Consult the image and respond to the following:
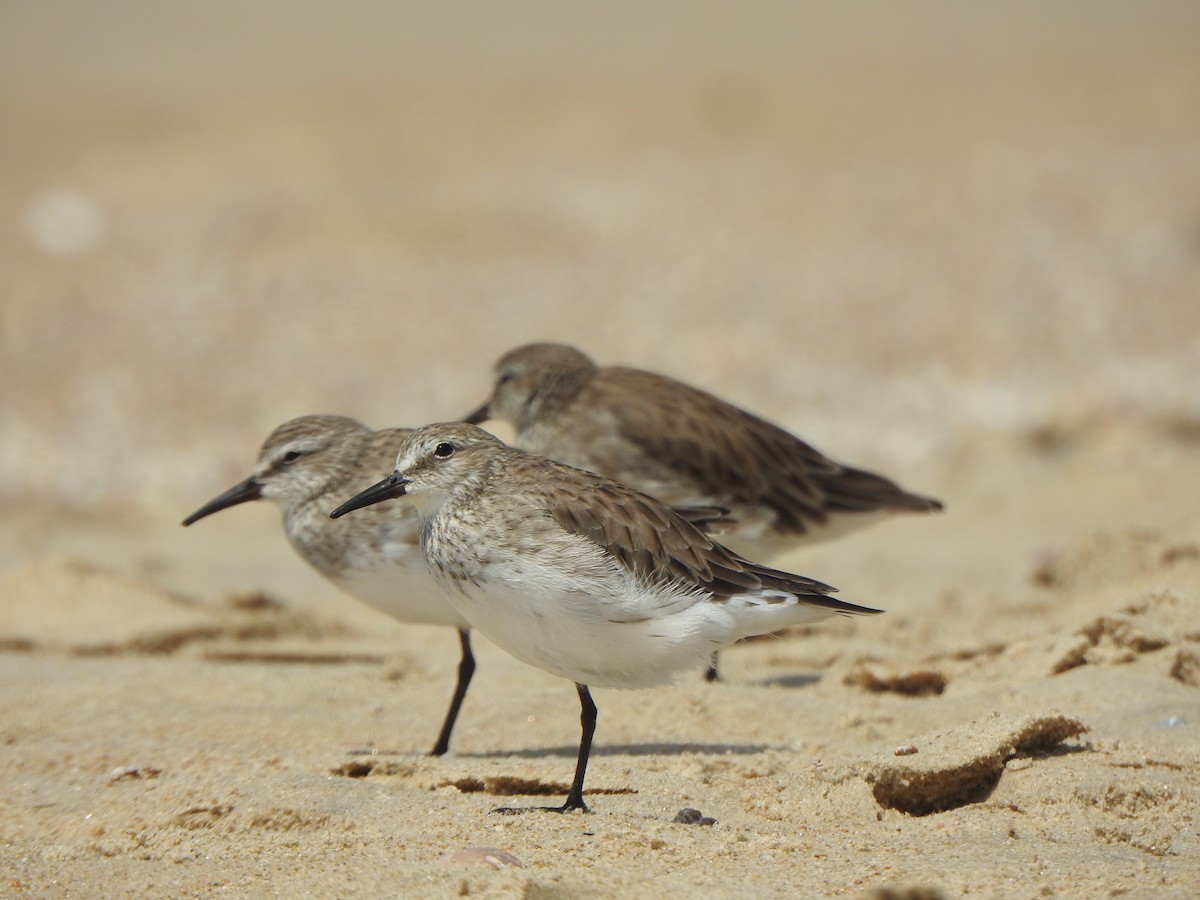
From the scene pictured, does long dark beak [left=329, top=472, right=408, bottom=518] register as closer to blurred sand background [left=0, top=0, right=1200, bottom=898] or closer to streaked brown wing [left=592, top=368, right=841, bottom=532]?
blurred sand background [left=0, top=0, right=1200, bottom=898]

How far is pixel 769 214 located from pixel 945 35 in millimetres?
12168

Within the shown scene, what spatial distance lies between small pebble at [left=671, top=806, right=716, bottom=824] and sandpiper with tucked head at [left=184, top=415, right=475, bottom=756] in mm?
1341

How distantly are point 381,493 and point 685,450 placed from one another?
6.62 ft

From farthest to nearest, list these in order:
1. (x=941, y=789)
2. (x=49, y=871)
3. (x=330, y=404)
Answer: (x=330, y=404), (x=941, y=789), (x=49, y=871)

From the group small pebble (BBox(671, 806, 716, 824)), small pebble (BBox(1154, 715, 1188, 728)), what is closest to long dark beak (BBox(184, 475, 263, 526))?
small pebble (BBox(671, 806, 716, 824))

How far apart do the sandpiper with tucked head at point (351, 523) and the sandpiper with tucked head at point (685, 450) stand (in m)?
1.03

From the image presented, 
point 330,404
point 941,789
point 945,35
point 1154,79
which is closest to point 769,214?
point 330,404

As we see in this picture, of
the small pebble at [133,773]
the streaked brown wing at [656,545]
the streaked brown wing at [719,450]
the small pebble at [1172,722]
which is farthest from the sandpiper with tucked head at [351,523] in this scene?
the small pebble at [1172,722]

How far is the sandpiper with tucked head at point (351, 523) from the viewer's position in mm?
5500

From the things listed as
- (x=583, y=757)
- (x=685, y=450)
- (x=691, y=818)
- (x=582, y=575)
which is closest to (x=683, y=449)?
(x=685, y=450)

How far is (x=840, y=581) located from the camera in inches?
317

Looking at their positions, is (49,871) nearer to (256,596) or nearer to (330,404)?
(256,596)

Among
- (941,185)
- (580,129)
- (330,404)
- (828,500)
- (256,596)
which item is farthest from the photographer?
(580,129)

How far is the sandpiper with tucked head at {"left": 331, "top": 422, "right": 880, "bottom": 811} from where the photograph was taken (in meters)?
4.52
